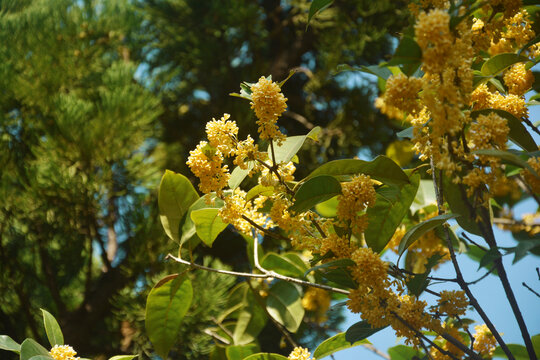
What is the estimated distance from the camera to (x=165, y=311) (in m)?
0.58

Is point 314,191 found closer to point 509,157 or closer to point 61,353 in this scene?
point 509,157

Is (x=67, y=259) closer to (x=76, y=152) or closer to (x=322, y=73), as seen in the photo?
(x=76, y=152)

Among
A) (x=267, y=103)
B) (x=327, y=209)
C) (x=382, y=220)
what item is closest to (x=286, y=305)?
(x=327, y=209)

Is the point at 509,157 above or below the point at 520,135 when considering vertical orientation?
below

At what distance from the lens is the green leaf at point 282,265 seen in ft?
2.48

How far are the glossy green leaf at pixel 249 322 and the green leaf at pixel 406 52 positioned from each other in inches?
20.4

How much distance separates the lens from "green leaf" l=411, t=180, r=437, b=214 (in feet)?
2.55

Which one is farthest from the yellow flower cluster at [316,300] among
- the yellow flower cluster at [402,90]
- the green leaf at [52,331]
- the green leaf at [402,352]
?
the yellow flower cluster at [402,90]

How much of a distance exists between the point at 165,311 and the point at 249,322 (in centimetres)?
24

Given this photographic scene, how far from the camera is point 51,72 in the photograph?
1.26 metres

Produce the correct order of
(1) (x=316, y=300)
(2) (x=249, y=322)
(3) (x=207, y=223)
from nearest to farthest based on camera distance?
(3) (x=207, y=223), (2) (x=249, y=322), (1) (x=316, y=300)

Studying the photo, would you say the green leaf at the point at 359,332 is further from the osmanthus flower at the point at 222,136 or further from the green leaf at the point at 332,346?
the osmanthus flower at the point at 222,136

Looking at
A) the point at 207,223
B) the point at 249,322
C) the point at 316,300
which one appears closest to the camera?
the point at 207,223

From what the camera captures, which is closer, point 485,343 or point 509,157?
point 509,157
